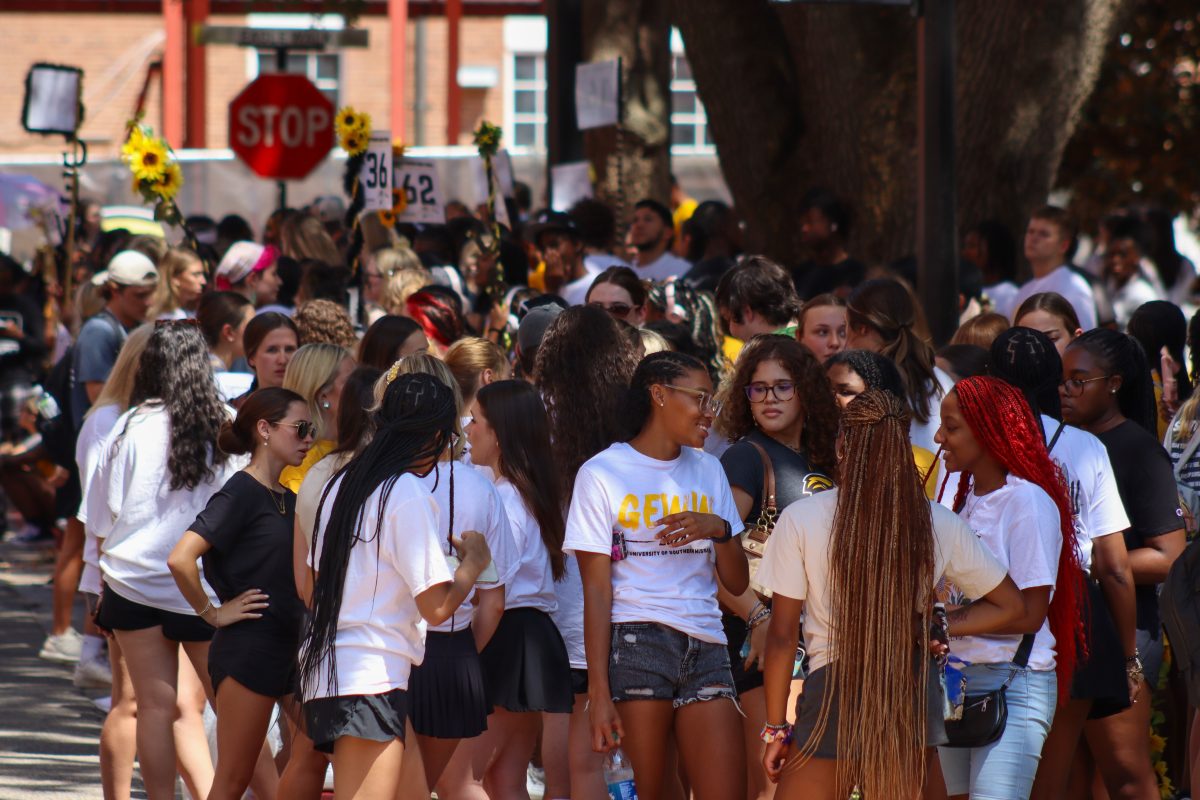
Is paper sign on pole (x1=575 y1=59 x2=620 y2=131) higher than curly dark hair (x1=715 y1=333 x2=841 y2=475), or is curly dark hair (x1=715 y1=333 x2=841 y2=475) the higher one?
paper sign on pole (x1=575 y1=59 x2=620 y2=131)

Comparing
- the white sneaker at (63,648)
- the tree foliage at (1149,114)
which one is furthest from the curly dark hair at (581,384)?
the tree foliage at (1149,114)

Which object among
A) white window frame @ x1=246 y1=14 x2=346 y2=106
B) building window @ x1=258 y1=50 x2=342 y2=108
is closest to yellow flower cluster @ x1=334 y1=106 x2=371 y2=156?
white window frame @ x1=246 y1=14 x2=346 y2=106

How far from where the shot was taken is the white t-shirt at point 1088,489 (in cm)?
544

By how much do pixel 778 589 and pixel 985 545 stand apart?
59 cm

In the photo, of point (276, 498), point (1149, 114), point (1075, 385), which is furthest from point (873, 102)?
point (1149, 114)

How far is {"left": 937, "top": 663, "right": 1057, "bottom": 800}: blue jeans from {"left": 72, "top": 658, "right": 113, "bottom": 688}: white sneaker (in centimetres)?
522

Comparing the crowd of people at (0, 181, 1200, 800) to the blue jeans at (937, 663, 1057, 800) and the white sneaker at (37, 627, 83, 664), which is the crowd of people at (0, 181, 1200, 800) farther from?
the white sneaker at (37, 627, 83, 664)

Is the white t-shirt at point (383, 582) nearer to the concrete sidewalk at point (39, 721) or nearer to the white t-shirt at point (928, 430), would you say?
the white t-shirt at point (928, 430)

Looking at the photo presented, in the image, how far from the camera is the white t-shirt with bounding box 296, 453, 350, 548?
17.3ft

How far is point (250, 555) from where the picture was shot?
18.9 ft

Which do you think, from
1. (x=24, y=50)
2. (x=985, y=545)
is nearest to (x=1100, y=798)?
(x=985, y=545)

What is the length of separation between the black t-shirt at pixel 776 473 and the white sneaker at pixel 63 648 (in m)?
5.22

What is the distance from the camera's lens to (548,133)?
14008 millimetres

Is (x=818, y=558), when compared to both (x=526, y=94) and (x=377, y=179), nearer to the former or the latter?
(x=377, y=179)
